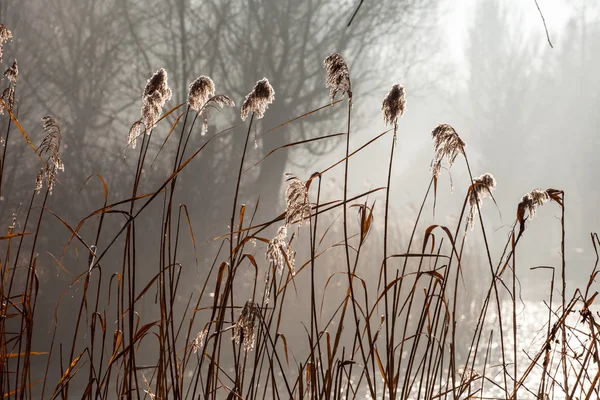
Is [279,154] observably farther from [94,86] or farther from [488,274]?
[488,274]

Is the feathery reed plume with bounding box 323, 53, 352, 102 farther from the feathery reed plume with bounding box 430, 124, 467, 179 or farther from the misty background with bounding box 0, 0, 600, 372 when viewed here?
the misty background with bounding box 0, 0, 600, 372

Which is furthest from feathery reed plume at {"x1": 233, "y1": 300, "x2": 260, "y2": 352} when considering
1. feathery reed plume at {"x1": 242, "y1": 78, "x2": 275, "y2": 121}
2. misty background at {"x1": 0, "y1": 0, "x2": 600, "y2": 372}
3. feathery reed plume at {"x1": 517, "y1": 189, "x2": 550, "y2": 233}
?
misty background at {"x1": 0, "y1": 0, "x2": 600, "y2": 372}

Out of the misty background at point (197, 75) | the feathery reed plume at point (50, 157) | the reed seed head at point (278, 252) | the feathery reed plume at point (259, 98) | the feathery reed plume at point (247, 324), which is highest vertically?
the misty background at point (197, 75)

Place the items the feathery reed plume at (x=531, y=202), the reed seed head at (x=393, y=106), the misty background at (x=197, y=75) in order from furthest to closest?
the misty background at (x=197, y=75) → the feathery reed plume at (x=531, y=202) → the reed seed head at (x=393, y=106)

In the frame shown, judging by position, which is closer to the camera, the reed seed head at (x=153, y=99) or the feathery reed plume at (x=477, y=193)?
the reed seed head at (x=153, y=99)

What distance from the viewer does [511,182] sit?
20141 mm

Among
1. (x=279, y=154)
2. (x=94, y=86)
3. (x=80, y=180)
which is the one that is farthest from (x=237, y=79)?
(x=80, y=180)

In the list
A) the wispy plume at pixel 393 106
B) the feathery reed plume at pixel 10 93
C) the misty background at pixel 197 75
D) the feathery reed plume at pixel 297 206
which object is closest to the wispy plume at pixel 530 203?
the wispy plume at pixel 393 106

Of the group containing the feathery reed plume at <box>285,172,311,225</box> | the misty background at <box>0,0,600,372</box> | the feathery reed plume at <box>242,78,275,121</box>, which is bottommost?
the feathery reed plume at <box>285,172,311,225</box>

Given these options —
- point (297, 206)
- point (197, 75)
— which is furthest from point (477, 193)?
point (197, 75)

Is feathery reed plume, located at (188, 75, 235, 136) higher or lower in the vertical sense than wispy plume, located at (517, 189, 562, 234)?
higher

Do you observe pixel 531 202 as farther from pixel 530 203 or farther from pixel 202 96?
pixel 202 96

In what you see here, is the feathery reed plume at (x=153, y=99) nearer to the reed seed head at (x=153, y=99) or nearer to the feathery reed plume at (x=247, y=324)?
the reed seed head at (x=153, y=99)

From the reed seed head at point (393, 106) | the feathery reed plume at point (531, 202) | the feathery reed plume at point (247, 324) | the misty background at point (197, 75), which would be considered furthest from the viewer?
the misty background at point (197, 75)
